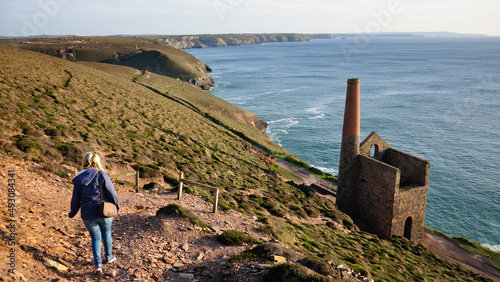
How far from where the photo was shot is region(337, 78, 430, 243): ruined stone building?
25656mm

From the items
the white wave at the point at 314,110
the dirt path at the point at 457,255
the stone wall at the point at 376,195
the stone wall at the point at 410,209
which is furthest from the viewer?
the white wave at the point at 314,110

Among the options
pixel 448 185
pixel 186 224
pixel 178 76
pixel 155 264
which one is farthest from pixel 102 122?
pixel 178 76

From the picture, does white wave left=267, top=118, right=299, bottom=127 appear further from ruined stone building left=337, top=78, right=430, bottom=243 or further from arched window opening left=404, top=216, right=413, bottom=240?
arched window opening left=404, top=216, right=413, bottom=240

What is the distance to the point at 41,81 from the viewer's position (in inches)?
1126

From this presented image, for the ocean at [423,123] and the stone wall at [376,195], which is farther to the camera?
the ocean at [423,123]

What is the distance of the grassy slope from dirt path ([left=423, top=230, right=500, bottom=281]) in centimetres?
269

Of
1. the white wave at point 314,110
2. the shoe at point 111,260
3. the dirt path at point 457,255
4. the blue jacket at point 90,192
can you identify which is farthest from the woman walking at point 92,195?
the white wave at point 314,110

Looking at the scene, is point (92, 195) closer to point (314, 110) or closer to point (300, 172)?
point (300, 172)

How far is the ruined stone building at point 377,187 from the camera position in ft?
84.2

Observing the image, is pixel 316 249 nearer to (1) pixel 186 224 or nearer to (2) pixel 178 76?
(1) pixel 186 224

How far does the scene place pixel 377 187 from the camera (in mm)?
26359

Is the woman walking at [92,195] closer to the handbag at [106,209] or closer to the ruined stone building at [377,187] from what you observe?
the handbag at [106,209]

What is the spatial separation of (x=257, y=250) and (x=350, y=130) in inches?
797

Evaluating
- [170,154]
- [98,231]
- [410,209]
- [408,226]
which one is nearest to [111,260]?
[98,231]
